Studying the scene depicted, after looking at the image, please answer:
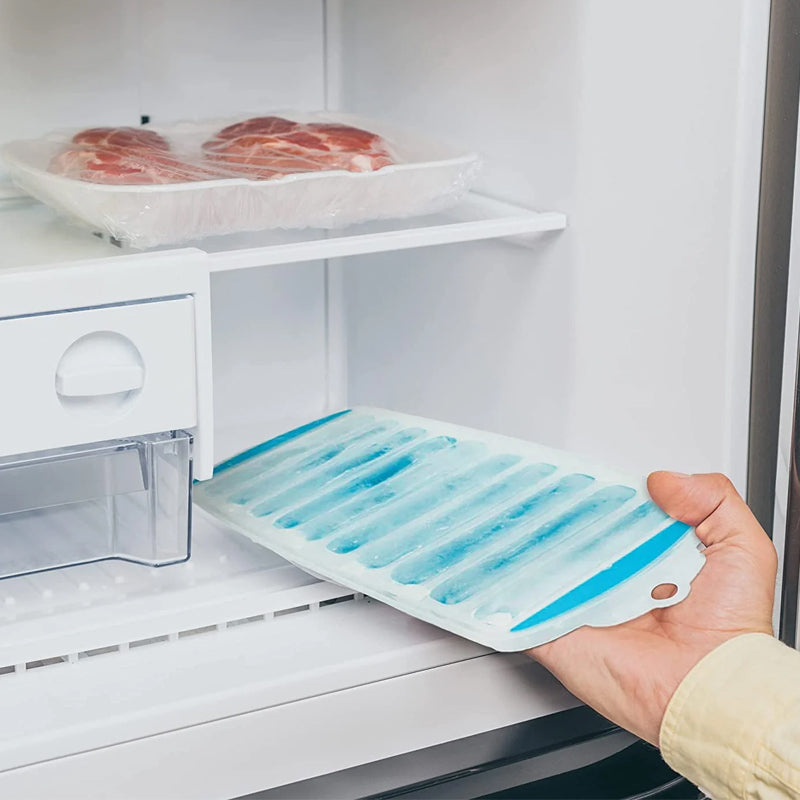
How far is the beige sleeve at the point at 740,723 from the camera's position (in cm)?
77

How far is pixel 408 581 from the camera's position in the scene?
898mm

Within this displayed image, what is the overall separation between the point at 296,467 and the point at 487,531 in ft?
0.73

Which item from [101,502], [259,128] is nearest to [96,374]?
[101,502]

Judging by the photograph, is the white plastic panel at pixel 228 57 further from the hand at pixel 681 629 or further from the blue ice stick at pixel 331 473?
the hand at pixel 681 629

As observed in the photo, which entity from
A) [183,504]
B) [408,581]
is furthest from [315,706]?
[183,504]

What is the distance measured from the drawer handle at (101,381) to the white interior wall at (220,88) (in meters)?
0.51

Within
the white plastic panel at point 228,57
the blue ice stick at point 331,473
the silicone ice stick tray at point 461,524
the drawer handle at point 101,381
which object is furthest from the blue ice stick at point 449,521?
the white plastic panel at point 228,57

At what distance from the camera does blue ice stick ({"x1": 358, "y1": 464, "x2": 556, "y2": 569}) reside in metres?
0.94

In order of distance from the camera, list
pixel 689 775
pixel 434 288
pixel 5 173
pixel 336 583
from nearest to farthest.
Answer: pixel 689 775 < pixel 336 583 < pixel 5 173 < pixel 434 288

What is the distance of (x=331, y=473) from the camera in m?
1.08

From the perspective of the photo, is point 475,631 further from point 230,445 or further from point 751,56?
point 230,445

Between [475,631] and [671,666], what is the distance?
0.13 m

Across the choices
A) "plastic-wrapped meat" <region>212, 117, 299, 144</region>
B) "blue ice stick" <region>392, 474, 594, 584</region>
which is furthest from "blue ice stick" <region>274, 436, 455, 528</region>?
"plastic-wrapped meat" <region>212, 117, 299, 144</region>

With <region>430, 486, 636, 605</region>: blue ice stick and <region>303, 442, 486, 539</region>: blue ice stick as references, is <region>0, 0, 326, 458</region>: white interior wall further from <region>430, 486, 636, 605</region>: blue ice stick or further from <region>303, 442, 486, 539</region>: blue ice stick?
<region>430, 486, 636, 605</region>: blue ice stick
